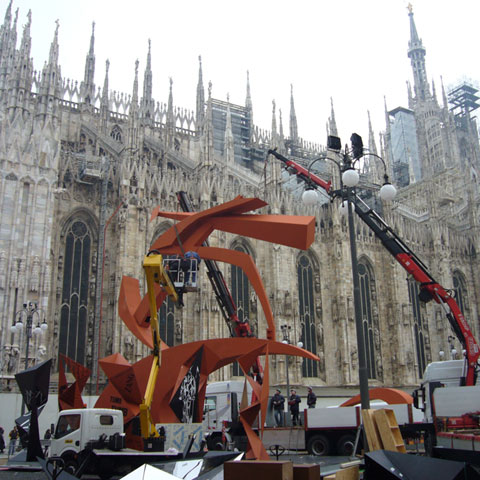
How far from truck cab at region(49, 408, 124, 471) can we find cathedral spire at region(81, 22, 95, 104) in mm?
35407

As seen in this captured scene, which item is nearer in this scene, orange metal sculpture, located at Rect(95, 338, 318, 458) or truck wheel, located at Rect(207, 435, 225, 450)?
orange metal sculpture, located at Rect(95, 338, 318, 458)

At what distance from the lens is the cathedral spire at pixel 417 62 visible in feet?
217

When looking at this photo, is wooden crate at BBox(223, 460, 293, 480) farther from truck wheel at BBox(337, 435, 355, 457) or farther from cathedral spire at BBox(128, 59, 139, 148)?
cathedral spire at BBox(128, 59, 139, 148)

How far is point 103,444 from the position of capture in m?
12.9

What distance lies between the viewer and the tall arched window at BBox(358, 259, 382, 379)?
4056 centimetres

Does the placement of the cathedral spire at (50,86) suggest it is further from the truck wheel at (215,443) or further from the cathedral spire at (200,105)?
the truck wheel at (215,443)

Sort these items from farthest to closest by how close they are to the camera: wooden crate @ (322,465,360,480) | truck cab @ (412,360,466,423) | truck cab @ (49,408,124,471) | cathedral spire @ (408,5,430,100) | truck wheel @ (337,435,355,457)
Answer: cathedral spire @ (408,5,430,100) → truck cab @ (412,360,466,423) → truck wheel @ (337,435,355,457) → truck cab @ (49,408,124,471) → wooden crate @ (322,465,360,480)

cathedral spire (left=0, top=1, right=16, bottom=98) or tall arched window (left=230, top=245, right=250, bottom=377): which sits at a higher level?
cathedral spire (left=0, top=1, right=16, bottom=98)

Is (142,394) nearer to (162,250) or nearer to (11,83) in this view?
(162,250)

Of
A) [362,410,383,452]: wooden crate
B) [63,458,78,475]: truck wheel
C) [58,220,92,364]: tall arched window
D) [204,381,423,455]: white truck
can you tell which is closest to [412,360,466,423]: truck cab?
[204,381,423,455]: white truck

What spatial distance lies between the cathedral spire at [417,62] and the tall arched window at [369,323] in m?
32.3

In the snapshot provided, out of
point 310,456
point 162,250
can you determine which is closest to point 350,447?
point 310,456

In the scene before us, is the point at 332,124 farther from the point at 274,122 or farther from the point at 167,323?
the point at 167,323

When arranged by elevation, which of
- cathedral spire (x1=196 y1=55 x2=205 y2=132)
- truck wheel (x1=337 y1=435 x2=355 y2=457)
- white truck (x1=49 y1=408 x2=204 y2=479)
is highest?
cathedral spire (x1=196 y1=55 x2=205 y2=132)
